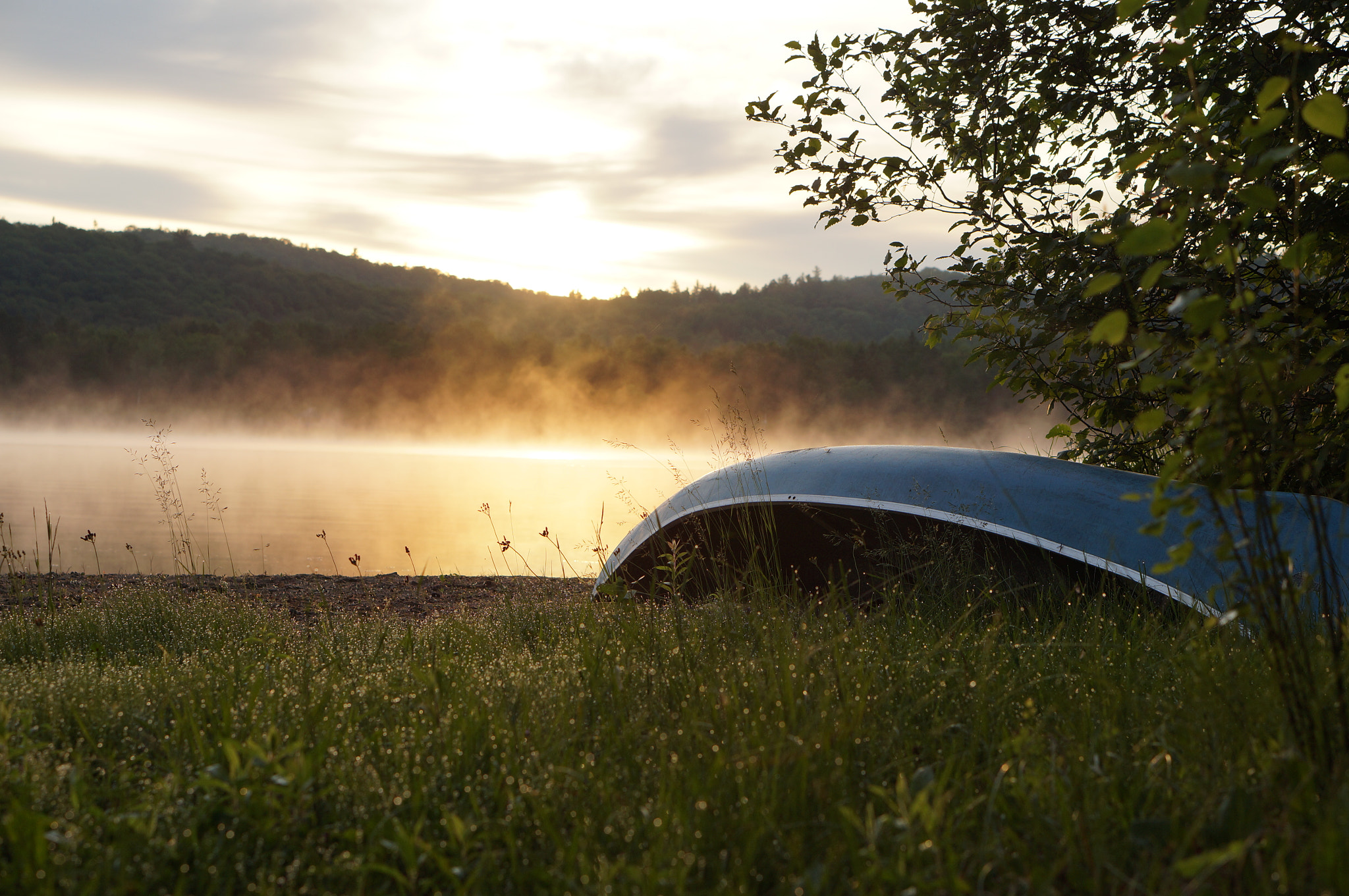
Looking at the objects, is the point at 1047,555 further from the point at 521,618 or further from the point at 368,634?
the point at 368,634

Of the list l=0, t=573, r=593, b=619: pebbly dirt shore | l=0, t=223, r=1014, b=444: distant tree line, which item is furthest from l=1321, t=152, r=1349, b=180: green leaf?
l=0, t=223, r=1014, b=444: distant tree line

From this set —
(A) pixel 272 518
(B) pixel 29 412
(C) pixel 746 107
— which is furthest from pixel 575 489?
(B) pixel 29 412

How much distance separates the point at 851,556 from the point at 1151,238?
3.88 meters

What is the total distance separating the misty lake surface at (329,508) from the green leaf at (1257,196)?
3.10 meters

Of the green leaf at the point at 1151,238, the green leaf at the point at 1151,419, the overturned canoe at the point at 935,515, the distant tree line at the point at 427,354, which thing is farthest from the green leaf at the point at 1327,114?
the distant tree line at the point at 427,354

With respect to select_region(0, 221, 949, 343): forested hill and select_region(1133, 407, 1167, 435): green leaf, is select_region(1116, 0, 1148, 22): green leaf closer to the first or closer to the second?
select_region(1133, 407, 1167, 435): green leaf

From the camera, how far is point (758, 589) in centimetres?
312

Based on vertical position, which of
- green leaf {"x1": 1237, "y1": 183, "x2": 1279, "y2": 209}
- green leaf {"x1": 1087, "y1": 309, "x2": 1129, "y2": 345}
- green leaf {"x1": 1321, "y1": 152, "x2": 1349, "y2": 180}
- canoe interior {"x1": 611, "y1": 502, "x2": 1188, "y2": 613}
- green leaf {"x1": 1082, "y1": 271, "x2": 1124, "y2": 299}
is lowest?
canoe interior {"x1": 611, "y1": 502, "x2": 1188, "y2": 613}

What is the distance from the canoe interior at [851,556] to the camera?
356 centimetres

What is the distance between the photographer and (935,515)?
4.12m

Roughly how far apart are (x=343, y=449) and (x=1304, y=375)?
40.8 m

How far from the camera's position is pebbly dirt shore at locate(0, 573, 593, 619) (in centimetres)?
493

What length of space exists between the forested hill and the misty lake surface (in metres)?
16.4

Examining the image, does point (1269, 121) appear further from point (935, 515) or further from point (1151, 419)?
point (935, 515)
